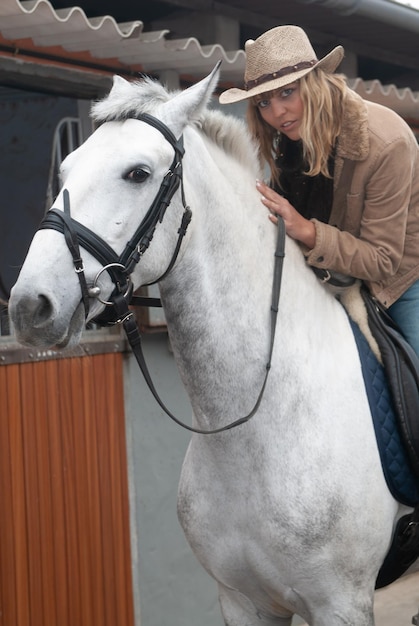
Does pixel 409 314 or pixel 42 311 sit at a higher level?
pixel 42 311

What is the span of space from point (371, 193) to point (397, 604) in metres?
3.55

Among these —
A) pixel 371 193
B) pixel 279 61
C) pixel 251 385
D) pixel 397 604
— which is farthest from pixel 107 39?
pixel 397 604

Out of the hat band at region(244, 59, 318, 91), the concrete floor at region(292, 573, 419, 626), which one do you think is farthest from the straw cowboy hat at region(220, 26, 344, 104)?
the concrete floor at region(292, 573, 419, 626)

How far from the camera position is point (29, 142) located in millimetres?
A: 5527

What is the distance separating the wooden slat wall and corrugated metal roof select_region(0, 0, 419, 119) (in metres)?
1.47

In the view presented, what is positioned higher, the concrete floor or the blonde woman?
the blonde woman

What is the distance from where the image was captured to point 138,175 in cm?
241

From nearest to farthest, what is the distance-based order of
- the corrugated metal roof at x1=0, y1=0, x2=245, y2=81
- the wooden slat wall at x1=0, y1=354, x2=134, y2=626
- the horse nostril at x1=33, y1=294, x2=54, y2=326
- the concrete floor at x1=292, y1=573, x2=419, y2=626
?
the horse nostril at x1=33, y1=294, x2=54, y2=326 < the corrugated metal roof at x1=0, y1=0, x2=245, y2=81 < the wooden slat wall at x1=0, y1=354, x2=134, y2=626 < the concrete floor at x1=292, y1=573, x2=419, y2=626

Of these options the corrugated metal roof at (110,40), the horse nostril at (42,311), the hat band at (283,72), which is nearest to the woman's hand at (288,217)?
the hat band at (283,72)

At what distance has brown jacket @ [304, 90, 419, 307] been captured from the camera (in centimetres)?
287

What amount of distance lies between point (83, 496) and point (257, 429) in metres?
2.02

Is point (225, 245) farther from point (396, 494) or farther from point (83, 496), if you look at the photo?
point (83, 496)

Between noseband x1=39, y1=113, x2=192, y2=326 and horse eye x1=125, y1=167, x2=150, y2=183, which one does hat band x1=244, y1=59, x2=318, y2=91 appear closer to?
noseband x1=39, y1=113, x2=192, y2=326

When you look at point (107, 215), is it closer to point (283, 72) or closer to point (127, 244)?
point (127, 244)
